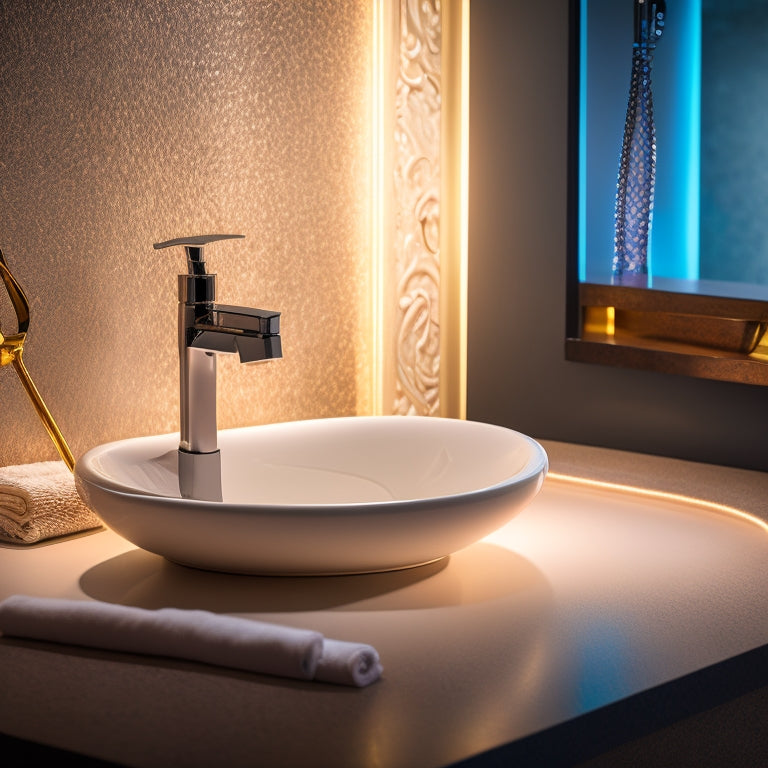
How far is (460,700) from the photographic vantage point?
0.88 metres

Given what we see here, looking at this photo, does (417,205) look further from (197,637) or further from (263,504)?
(197,637)

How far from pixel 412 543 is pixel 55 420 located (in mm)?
576

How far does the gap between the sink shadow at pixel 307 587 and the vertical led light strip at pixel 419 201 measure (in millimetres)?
666

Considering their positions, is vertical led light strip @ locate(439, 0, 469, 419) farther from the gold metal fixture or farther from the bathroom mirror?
the gold metal fixture

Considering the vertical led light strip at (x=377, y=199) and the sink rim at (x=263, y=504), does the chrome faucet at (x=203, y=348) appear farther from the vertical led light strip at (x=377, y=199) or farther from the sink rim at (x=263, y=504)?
the vertical led light strip at (x=377, y=199)

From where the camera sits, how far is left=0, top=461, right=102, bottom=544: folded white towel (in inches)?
49.3

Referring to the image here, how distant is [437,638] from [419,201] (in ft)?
3.18

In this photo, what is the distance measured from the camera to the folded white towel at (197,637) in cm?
90

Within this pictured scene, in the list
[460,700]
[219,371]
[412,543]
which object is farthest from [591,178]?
[460,700]

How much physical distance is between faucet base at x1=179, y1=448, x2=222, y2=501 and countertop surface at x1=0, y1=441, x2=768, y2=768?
10 centimetres

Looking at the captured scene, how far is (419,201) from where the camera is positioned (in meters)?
1.83

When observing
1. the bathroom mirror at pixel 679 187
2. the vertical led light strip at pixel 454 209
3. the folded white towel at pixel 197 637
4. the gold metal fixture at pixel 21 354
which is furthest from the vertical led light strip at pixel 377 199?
the folded white towel at pixel 197 637

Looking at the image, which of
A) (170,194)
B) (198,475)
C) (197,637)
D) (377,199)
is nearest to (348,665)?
(197,637)

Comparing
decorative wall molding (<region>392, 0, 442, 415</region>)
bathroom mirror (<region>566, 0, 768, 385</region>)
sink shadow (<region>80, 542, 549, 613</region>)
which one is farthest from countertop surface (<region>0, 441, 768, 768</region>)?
decorative wall molding (<region>392, 0, 442, 415</region>)
